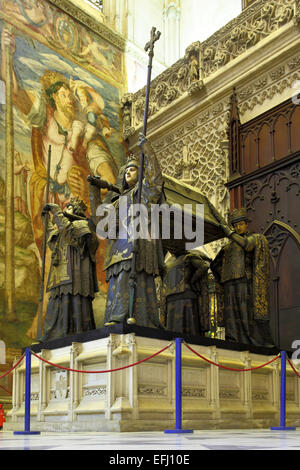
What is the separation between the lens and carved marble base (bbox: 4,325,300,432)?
532 centimetres

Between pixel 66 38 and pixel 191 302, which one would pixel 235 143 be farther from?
pixel 66 38

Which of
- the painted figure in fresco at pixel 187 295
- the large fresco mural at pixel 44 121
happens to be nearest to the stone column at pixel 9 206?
the large fresco mural at pixel 44 121

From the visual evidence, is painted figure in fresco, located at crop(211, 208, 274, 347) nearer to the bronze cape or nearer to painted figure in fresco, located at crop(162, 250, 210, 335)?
the bronze cape

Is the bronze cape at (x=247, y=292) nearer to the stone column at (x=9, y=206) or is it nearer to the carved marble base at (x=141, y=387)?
the carved marble base at (x=141, y=387)

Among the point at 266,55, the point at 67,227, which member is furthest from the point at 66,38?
the point at 67,227

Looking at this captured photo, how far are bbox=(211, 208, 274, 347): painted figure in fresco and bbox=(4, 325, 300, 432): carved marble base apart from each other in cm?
51

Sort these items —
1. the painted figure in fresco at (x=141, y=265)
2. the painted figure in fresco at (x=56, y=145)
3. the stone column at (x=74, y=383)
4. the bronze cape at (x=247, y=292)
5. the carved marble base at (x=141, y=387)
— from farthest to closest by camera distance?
the painted figure in fresco at (x=56, y=145), the bronze cape at (x=247, y=292), the painted figure in fresco at (x=141, y=265), the stone column at (x=74, y=383), the carved marble base at (x=141, y=387)

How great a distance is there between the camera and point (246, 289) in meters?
7.60

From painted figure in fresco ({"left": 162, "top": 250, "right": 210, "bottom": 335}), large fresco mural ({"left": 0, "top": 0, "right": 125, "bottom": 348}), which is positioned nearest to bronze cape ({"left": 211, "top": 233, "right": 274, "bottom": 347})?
painted figure in fresco ({"left": 162, "top": 250, "right": 210, "bottom": 335})

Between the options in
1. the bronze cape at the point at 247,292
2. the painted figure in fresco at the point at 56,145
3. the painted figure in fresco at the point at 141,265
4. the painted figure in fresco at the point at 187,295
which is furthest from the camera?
the painted figure in fresco at the point at 56,145

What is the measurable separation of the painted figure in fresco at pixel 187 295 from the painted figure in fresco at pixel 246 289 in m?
0.29

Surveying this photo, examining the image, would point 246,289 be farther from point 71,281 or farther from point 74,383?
point 74,383

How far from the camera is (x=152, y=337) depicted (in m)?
5.64

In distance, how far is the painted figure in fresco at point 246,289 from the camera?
7488 millimetres
